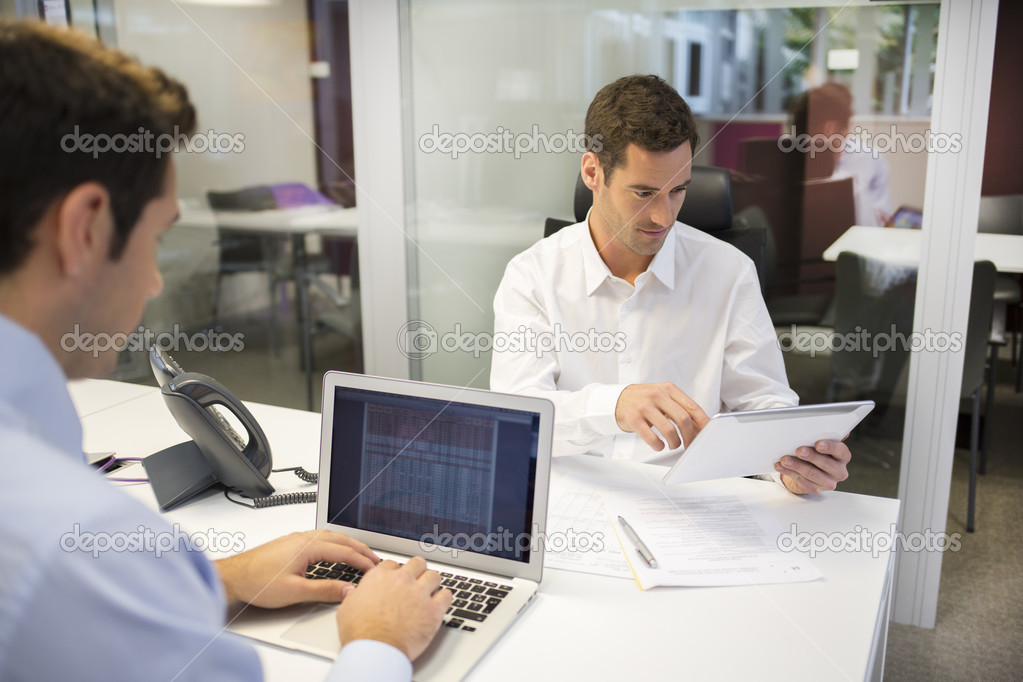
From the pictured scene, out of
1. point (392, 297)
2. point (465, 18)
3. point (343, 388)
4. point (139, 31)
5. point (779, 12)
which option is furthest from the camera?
point (139, 31)

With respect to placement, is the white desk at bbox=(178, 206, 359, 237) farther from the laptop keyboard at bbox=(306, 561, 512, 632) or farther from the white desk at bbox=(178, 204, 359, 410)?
the laptop keyboard at bbox=(306, 561, 512, 632)

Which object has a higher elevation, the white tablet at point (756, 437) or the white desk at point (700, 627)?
the white tablet at point (756, 437)

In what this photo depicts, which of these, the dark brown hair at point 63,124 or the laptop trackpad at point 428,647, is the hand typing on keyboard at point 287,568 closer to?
the laptop trackpad at point 428,647

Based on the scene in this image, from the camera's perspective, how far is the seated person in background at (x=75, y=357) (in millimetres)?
549

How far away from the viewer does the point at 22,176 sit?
0.63 meters

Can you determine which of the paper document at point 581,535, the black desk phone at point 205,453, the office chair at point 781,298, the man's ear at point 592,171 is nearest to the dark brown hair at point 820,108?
the office chair at point 781,298

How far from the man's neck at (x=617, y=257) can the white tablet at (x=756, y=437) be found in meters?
0.67

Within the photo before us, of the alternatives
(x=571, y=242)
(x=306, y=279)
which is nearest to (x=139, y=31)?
(x=306, y=279)

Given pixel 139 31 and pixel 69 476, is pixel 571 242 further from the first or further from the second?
pixel 139 31

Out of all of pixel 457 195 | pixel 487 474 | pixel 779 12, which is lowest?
pixel 487 474

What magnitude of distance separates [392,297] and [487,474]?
5.35ft

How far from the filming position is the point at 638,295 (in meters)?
1.87

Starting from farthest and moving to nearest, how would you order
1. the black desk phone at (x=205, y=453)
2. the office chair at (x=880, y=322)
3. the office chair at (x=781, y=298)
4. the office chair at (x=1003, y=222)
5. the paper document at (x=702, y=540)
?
the office chair at (x=781, y=298) < the office chair at (x=880, y=322) < the office chair at (x=1003, y=222) < the black desk phone at (x=205, y=453) < the paper document at (x=702, y=540)

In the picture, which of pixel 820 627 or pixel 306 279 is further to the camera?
pixel 306 279
